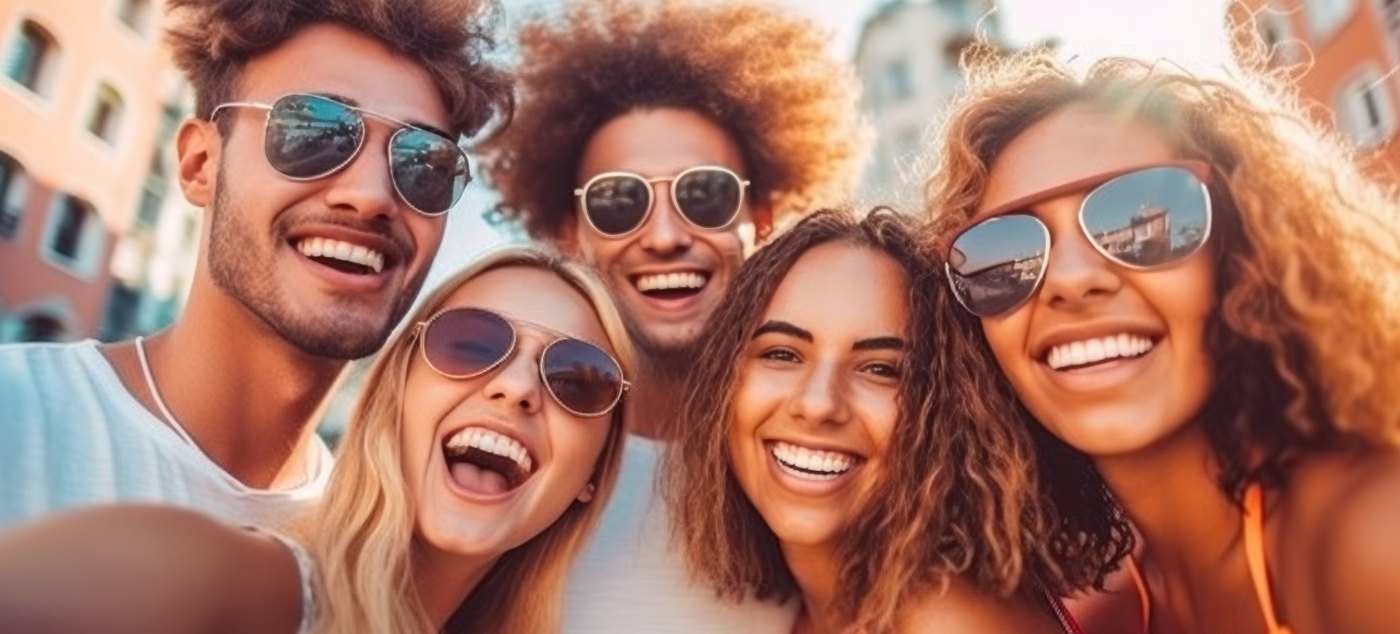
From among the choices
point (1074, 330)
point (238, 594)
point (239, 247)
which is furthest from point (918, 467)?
point (239, 247)

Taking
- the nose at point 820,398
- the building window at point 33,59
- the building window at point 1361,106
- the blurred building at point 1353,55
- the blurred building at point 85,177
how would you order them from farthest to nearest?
the building window at point 1361,106
the blurred building at point 1353,55
the blurred building at point 85,177
the building window at point 33,59
the nose at point 820,398

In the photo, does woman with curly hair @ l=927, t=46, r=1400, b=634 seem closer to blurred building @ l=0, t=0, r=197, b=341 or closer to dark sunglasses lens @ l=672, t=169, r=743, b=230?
dark sunglasses lens @ l=672, t=169, r=743, b=230

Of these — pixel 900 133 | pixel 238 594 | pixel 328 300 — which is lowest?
pixel 238 594

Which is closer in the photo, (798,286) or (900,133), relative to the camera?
(798,286)

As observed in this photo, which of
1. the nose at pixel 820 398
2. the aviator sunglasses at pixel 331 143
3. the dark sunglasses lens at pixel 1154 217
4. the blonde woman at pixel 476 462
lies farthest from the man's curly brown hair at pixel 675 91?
the dark sunglasses lens at pixel 1154 217

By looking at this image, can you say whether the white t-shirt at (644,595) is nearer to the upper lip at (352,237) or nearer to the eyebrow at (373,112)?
the upper lip at (352,237)

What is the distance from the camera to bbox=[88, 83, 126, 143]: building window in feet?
34.7

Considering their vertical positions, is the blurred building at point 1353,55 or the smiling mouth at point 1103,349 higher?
the blurred building at point 1353,55

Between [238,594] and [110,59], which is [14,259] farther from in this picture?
[238,594]

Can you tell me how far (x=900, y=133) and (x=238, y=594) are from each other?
3140cm

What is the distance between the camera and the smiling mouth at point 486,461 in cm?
251

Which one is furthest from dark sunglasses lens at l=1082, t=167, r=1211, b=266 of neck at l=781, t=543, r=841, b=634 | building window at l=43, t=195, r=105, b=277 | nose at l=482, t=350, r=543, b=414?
building window at l=43, t=195, r=105, b=277

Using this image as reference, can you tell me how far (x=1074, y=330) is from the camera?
2.09 meters

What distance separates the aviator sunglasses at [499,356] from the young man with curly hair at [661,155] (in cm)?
70
